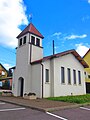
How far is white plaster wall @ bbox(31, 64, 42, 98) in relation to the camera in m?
17.6

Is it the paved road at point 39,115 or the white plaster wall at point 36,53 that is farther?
the white plaster wall at point 36,53

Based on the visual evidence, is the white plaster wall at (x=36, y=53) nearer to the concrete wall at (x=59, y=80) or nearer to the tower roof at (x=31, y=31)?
the tower roof at (x=31, y=31)

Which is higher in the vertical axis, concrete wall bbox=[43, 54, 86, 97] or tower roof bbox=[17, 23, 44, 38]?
tower roof bbox=[17, 23, 44, 38]

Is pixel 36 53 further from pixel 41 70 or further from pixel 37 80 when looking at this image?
pixel 37 80

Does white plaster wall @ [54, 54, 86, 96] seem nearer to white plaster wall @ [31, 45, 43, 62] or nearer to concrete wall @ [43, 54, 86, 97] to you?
concrete wall @ [43, 54, 86, 97]

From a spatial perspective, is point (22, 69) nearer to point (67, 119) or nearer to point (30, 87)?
point (30, 87)

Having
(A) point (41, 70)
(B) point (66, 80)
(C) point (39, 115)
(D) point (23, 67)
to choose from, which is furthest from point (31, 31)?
(C) point (39, 115)

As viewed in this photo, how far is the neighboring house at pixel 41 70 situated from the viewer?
59.5 ft

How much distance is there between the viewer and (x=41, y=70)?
17.8 m

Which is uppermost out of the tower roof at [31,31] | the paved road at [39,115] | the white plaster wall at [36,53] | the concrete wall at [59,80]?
the tower roof at [31,31]

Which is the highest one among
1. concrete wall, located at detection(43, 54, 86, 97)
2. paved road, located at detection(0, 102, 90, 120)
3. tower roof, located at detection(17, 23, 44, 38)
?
tower roof, located at detection(17, 23, 44, 38)

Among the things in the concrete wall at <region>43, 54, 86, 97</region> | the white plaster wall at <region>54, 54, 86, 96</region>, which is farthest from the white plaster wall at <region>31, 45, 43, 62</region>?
the white plaster wall at <region>54, 54, 86, 96</region>

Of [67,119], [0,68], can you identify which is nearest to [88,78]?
[67,119]

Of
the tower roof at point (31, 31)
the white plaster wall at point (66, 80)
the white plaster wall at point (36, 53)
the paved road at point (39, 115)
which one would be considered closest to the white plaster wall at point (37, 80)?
the white plaster wall at point (36, 53)
